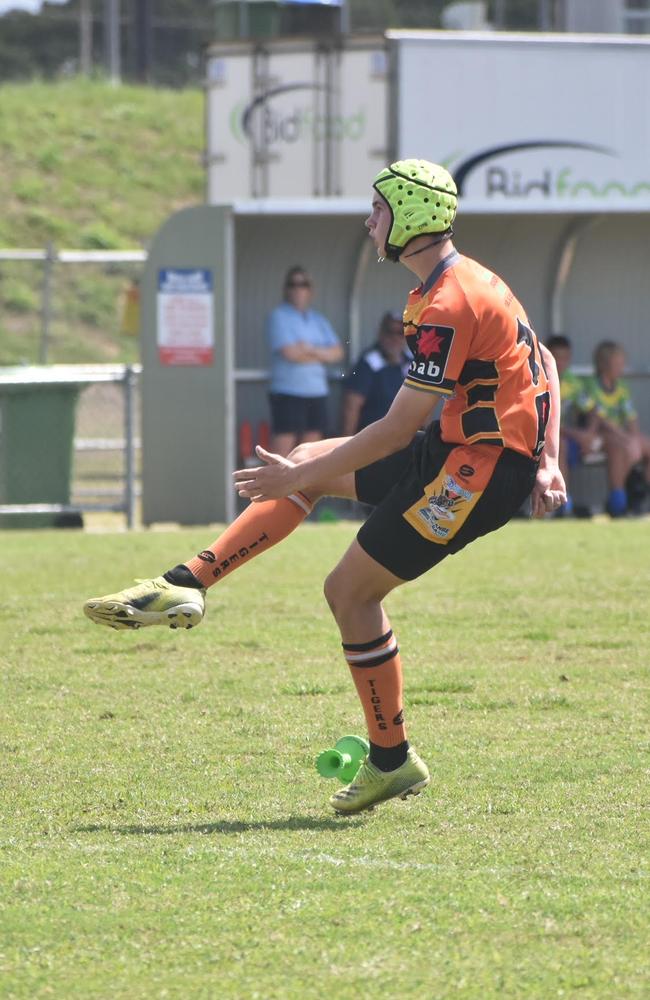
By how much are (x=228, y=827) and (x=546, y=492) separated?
142 cm

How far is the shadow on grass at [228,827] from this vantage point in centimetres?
490

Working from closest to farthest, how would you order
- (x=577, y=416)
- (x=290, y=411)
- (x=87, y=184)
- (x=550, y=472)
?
(x=550, y=472), (x=290, y=411), (x=577, y=416), (x=87, y=184)

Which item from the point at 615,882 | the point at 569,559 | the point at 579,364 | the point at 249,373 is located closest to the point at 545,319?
the point at 579,364

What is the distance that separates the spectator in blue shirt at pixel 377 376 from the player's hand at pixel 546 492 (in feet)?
30.5

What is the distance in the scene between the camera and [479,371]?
5.01 meters

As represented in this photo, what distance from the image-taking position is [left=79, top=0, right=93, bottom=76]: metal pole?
137 ft

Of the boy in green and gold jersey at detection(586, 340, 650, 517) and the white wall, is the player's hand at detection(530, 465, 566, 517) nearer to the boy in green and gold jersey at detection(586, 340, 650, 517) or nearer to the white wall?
the boy in green and gold jersey at detection(586, 340, 650, 517)

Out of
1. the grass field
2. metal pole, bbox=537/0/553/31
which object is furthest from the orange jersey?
metal pole, bbox=537/0/553/31

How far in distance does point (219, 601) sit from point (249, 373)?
19.2ft

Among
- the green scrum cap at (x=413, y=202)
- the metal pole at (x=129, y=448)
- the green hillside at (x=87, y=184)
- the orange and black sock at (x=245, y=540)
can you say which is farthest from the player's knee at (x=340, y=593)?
the green hillside at (x=87, y=184)

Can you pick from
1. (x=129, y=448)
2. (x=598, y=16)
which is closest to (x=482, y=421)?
(x=129, y=448)

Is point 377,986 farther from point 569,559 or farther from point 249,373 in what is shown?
point 249,373

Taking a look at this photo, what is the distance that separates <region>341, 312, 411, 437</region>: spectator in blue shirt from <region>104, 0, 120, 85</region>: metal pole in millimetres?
25408

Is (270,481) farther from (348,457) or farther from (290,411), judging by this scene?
(290,411)
